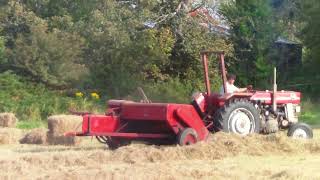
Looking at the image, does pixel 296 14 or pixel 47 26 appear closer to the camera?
pixel 47 26

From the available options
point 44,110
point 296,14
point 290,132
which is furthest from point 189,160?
point 296,14

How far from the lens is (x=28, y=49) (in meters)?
32.4

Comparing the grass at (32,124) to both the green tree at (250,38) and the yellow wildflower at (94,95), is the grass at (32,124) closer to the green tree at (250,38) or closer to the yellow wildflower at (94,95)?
the yellow wildflower at (94,95)

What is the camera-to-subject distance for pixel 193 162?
41.7 ft

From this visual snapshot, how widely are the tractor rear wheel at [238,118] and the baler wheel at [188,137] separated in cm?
87

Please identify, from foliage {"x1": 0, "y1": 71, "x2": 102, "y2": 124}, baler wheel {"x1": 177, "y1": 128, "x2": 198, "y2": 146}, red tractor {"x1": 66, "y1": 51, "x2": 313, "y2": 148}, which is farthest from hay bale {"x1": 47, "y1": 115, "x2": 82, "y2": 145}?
foliage {"x1": 0, "y1": 71, "x2": 102, "y2": 124}

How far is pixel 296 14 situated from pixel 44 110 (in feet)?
62.0

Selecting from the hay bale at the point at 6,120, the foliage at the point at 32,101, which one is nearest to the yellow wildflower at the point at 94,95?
the foliage at the point at 32,101

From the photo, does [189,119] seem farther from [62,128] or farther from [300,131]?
[62,128]

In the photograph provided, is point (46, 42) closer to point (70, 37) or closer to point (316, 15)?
point (70, 37)

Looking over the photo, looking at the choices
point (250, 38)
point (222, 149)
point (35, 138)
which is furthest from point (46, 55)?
point (222, 149)

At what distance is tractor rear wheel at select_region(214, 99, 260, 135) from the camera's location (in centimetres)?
1536

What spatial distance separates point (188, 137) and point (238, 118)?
59.3 inches

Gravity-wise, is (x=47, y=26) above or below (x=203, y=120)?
above
